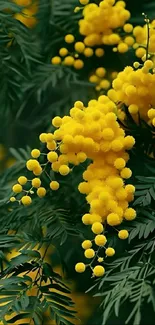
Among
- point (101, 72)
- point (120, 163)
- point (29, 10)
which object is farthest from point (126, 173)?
point (29, 10)

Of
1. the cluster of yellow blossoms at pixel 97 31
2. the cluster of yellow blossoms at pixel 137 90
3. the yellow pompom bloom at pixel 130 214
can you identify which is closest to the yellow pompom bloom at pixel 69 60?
the cluster of yellow blossoms at pixel 97 31

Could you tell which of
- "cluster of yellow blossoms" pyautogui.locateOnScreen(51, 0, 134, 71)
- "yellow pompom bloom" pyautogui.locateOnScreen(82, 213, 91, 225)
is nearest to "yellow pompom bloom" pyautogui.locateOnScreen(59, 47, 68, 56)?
"cluster of yellow blossoms" pyautogui.locateOnScreen(51, 0, 134, 71)

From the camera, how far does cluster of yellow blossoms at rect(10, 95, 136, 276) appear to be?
75cm

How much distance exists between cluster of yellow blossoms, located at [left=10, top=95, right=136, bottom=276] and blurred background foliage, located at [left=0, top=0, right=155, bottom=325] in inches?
3.2

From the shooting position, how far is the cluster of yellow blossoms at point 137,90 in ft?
2.54

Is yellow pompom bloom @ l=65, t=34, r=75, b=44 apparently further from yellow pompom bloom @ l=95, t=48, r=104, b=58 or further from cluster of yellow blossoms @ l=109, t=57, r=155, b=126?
cluster of yellow blossoms @ l=109, t=57, r=155, b=126

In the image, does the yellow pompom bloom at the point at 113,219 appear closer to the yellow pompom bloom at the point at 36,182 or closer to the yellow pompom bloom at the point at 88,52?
the yellow pompom bloom at the point at 36,182

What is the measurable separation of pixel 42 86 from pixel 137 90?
0.76 feet

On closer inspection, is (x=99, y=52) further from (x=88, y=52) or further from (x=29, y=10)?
(x=29, y=10)

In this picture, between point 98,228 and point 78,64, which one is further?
point 78,64

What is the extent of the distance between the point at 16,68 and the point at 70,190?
0.18 meters

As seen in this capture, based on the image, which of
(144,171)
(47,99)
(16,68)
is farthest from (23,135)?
(144,171)

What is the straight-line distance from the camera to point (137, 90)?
2.58 feet

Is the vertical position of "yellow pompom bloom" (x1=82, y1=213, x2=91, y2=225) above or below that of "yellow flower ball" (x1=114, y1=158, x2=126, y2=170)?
below
